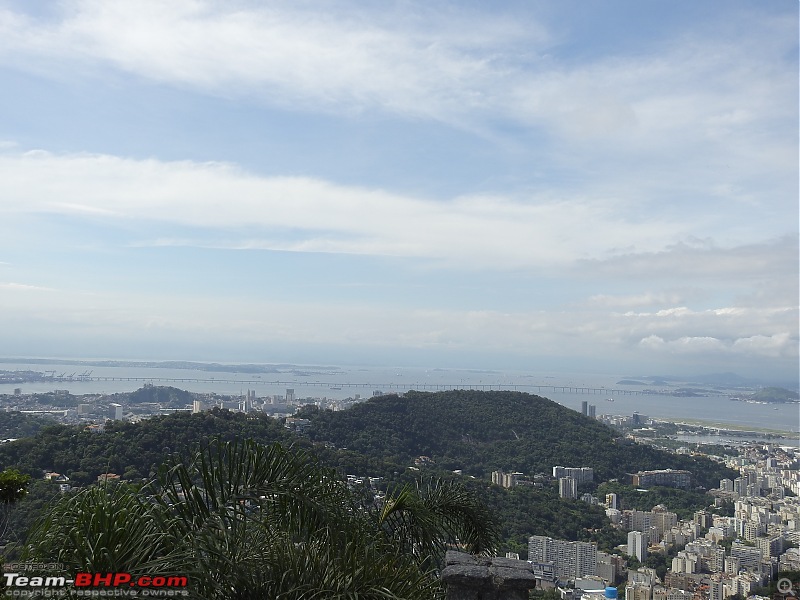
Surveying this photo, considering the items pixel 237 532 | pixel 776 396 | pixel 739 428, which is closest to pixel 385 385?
pixel 739 428

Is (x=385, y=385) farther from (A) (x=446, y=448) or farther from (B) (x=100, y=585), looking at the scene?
(B) (x=100, y=585)

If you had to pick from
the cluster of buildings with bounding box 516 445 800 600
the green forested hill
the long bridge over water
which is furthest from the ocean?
the cluster of buildings with bounding box 516 445 800 600

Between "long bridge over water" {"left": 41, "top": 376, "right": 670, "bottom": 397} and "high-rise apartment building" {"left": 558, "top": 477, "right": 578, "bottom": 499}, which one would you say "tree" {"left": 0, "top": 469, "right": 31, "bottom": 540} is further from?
"long bridge over water" {"left": 41, "top": 376, "right": 670, "bottom": 397}

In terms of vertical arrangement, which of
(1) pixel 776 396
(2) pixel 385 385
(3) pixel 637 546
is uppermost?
(1) pixel 776 396

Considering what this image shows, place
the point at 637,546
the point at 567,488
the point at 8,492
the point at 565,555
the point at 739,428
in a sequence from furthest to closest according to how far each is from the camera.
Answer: the point at 739,428 < the point at 567,488 < the point at 637,546 < the point at 565,555 < the point at 8,492

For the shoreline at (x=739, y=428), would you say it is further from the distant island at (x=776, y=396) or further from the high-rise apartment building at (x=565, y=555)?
the high-rise apartment building at (x=565, y=555)

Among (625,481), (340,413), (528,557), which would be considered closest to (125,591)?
(528,557)

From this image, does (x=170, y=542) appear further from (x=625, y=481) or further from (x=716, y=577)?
(x=625, y=481)
